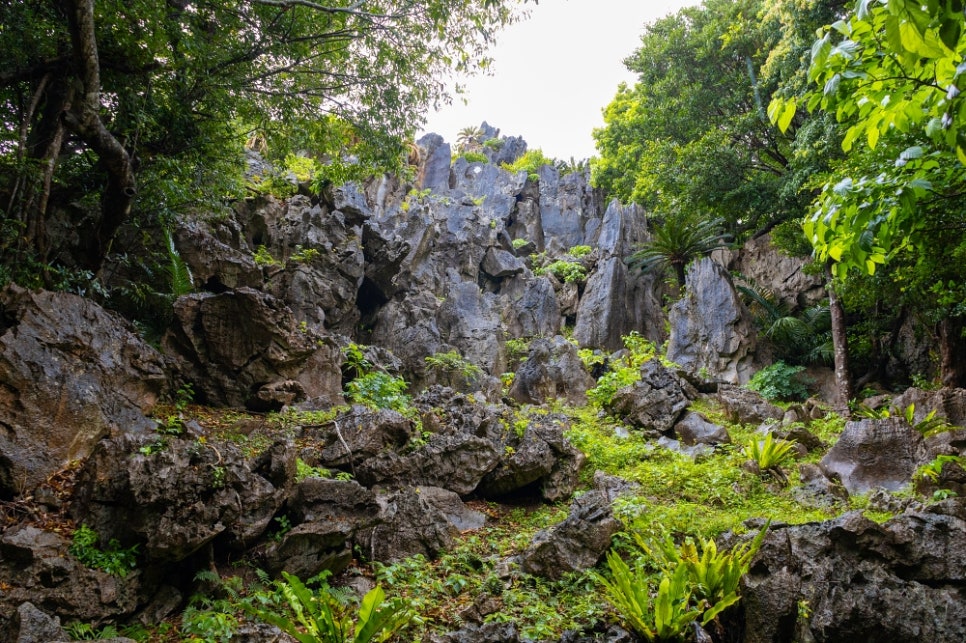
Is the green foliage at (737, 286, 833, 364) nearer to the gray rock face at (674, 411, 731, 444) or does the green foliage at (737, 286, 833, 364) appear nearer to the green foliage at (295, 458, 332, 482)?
the gray rock face at (674, 411, 731, 444)

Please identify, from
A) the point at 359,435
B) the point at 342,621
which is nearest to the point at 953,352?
the point at 359,435

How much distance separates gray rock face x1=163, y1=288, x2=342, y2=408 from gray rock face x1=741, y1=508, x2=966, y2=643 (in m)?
6.63

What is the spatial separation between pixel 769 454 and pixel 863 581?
390 cm

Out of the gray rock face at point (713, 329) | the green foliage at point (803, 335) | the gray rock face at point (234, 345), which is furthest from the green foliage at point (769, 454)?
the green foliage at point (803, 335)

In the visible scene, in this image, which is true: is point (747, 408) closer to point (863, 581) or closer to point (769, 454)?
point (769, 454)

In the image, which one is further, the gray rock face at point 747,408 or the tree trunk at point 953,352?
the tree trunk at point 953,352

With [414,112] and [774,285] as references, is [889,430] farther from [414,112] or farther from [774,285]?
[774,285]

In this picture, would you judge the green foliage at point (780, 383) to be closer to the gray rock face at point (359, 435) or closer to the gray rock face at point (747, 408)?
the gray rock face at point (747, 408)

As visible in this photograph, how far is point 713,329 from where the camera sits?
615 inches

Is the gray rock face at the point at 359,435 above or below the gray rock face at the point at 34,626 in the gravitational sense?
above

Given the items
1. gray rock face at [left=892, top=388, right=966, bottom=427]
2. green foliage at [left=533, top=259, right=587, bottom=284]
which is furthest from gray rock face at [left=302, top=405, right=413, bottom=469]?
green foliage at [left=533, top=259, right=587, bottom=284]

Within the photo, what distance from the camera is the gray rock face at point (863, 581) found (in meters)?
3.36

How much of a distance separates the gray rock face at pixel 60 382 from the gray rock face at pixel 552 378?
864cm

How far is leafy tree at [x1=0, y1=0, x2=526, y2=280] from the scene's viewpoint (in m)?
5.81
